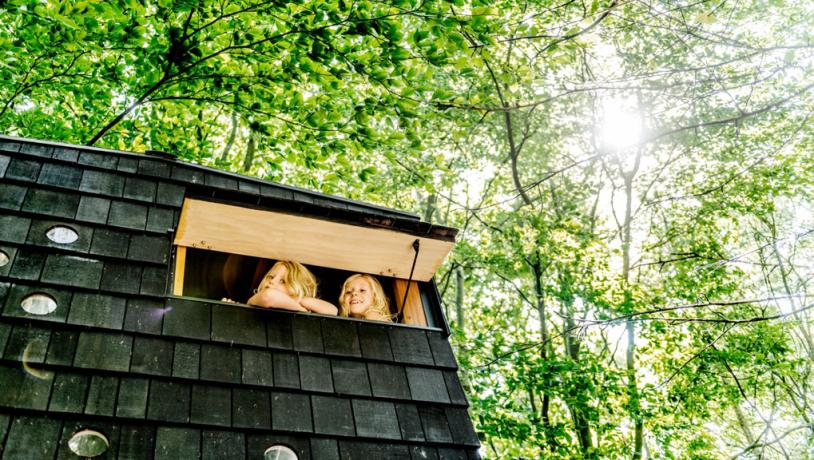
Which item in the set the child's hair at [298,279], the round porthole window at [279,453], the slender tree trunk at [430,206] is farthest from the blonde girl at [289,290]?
the slender tree trunk at [430,206]

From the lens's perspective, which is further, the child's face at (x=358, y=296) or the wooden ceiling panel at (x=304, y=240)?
the child's face at (x=358, y=296)

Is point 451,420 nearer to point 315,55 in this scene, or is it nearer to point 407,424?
point 407,424

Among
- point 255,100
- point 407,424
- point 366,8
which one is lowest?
point 407,424

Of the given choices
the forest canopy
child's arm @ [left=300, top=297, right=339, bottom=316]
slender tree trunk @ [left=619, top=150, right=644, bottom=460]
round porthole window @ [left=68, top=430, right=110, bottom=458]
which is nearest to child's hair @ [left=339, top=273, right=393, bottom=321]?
child's arm @ [left=300, top=297, right=339, bottom=316]

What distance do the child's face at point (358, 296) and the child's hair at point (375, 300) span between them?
0.05 ft

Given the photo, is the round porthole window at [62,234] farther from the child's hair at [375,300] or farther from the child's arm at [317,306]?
the child's hair at [375,300]

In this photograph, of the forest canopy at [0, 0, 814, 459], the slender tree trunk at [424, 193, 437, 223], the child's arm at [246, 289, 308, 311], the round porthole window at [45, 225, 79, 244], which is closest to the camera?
the round porthole window at [45, 225, 79, 244]

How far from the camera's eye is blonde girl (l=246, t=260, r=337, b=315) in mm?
2648

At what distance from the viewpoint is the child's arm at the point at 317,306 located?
2.74m

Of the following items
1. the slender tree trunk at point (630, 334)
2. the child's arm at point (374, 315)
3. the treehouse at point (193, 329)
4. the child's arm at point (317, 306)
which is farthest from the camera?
the slender tree trunk at point (630, 334)

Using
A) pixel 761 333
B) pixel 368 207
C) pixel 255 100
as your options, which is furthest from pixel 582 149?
pixel 368 207

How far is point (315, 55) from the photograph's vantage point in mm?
4164

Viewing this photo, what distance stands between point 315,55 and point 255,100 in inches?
66.3

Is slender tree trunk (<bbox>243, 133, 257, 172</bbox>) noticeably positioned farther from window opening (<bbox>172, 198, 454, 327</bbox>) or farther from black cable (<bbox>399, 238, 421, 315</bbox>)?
black cable (<bbox>399, 238, 421, 315</bbox>)
